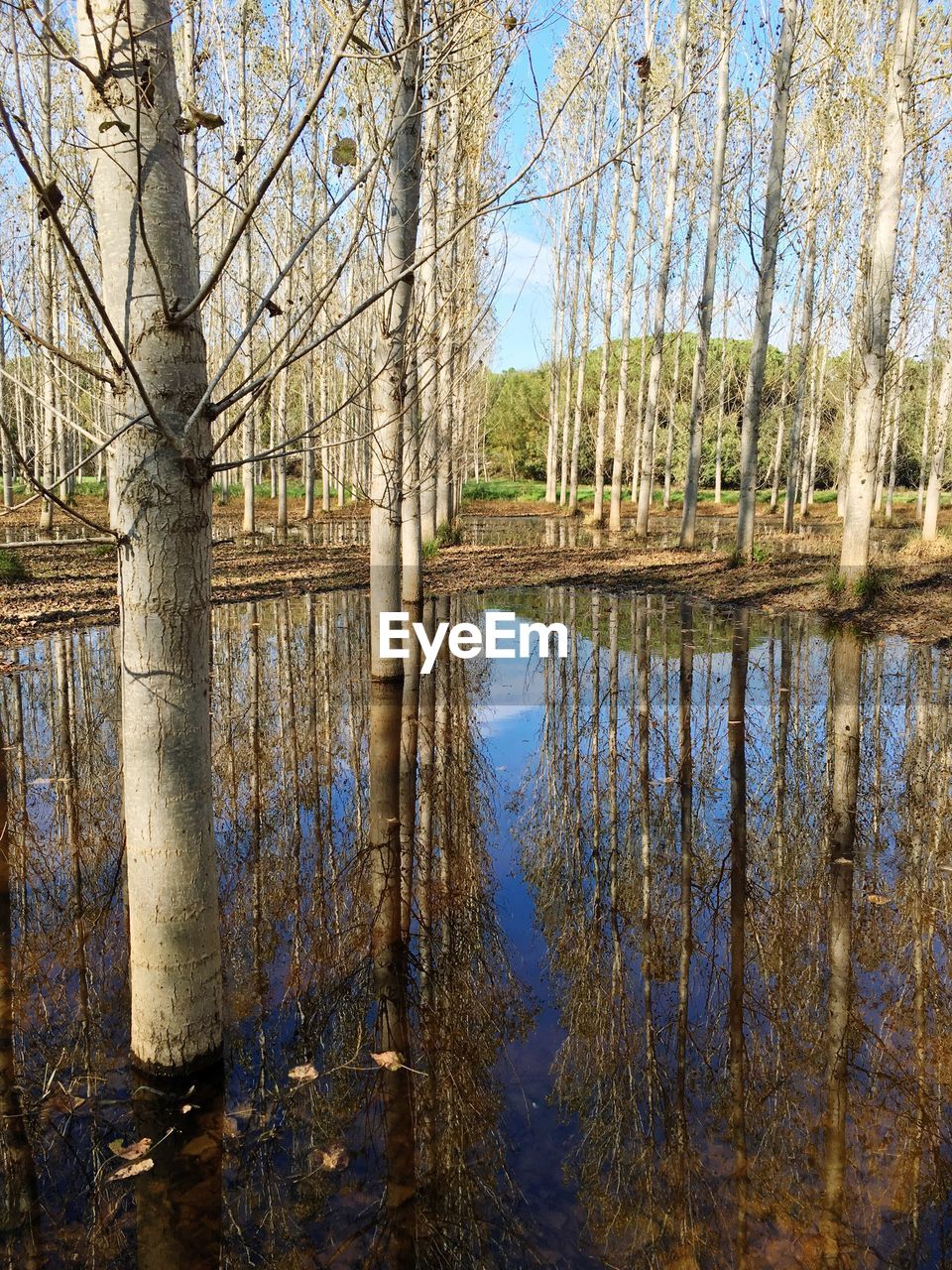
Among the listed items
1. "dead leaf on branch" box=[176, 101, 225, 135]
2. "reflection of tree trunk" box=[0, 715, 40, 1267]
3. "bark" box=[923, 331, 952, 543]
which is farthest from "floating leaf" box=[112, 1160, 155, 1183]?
"bark" box=[923, 331, 952, 543]

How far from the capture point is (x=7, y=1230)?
2.57 metres

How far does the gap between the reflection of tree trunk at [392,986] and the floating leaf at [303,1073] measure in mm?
240

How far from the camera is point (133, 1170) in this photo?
9.12ft

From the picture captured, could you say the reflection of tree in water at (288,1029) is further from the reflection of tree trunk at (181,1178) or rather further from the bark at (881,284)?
the bark at (881,284)

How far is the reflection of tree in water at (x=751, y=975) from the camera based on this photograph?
2.63 m

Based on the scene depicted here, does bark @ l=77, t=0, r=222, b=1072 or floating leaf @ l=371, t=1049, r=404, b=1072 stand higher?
bark @ l=77, t=0, r=222, b=1072

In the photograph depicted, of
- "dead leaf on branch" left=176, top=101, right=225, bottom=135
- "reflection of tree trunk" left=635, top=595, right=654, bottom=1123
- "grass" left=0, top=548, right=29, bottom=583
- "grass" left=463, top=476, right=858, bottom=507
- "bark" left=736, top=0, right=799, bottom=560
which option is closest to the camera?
"dead leaf on branch" left=176, top=101, right=225, bottom=135

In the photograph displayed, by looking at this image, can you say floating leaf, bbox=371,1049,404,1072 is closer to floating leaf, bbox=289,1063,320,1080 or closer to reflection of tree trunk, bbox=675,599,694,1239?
floating leaf, bbox=289,1063,320,1080

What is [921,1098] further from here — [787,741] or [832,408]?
[832,408]

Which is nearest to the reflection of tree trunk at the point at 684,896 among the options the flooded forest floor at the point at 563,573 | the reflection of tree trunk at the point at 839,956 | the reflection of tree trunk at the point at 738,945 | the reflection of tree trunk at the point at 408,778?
the reflection of tree trunk at the point at 738,945

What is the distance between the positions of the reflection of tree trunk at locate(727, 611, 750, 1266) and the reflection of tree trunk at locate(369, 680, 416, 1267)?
0.92m

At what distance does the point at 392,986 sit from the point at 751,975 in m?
1.46

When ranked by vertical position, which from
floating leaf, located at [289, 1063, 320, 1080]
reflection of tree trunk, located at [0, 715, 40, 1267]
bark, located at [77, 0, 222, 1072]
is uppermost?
bark, located at [77, 0, 222, 1072]

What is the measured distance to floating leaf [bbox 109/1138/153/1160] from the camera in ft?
→ 9.36
